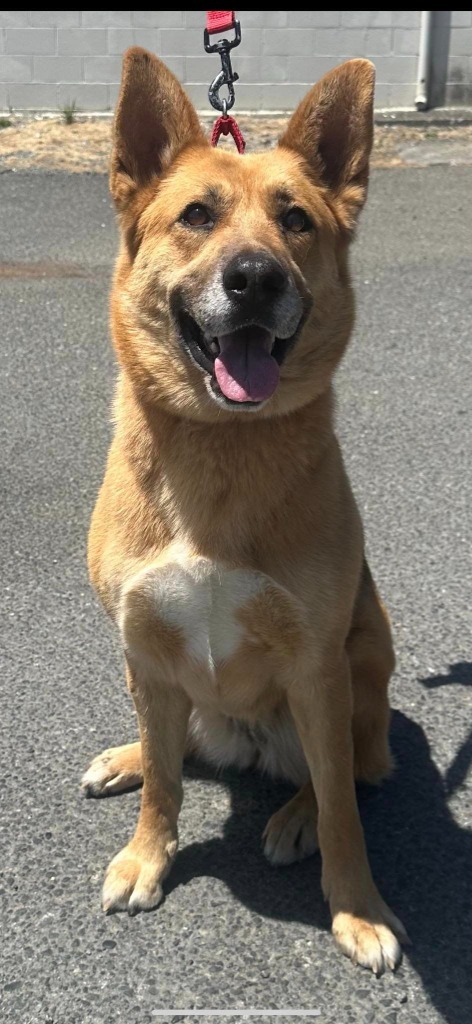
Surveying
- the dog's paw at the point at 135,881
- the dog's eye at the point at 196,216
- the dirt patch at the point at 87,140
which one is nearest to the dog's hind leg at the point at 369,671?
the dog's paw at the point at 135,881

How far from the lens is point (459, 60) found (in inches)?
374

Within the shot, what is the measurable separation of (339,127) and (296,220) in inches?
11.7

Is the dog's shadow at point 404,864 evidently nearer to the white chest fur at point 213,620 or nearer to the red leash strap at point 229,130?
the white chest fur at point 213,620

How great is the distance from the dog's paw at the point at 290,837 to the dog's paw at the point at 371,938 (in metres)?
0.26

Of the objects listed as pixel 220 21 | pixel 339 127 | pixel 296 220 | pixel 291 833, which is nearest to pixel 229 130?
pixel 220 21

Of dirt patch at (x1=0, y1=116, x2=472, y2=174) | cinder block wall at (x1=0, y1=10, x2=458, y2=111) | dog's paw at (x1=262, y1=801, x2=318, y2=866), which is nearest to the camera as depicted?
dog's paw at (x1=262, y1=801, x2=318, y2=866)

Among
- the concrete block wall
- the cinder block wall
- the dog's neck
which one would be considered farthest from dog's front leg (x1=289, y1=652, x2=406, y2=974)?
the concrete block wall

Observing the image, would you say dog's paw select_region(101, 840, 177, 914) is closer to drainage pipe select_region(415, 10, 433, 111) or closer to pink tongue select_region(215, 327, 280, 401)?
pink tongue select_region(215, 327, 280, 401)

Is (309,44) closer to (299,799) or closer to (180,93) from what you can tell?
(180,93)

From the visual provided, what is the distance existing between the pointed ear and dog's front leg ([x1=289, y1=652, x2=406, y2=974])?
1235 mm

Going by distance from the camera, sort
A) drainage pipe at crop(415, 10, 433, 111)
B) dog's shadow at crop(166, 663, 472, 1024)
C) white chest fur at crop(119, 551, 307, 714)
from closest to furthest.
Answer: white chest fur at crop(119, 551, 307, 714)
dog's shadow at crop(166, 663, 472, 1024)
drainage pipe at crop(415, 10, 433, 111)

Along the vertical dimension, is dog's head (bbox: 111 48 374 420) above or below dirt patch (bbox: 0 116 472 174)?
above

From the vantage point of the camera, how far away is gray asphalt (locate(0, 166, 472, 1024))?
99.7 inches

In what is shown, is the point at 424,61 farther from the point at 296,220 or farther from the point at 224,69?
the point at 296,220
